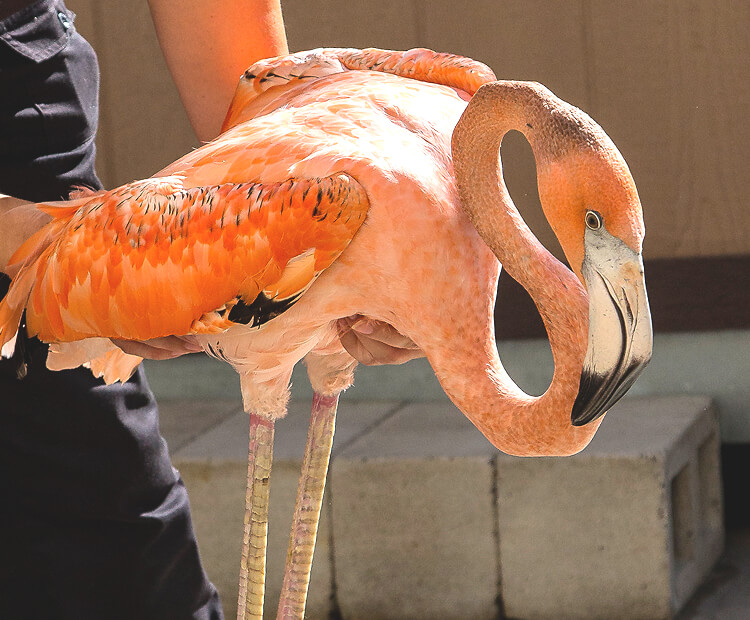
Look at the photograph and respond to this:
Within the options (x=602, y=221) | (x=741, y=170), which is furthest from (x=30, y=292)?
(x=741, y=170)

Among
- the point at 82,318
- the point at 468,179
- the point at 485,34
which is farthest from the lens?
the point at 485,34

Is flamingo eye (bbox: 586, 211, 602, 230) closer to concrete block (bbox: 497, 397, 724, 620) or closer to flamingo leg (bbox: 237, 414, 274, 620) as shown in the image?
flamingo leg (bbox: 237, 414, 274, 620)

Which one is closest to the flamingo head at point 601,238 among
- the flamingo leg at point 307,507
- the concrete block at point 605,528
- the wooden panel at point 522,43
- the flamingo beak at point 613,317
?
the flamingo beak at point 613,317

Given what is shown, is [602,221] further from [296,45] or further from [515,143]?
[296,45]

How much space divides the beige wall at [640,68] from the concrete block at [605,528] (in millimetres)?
682

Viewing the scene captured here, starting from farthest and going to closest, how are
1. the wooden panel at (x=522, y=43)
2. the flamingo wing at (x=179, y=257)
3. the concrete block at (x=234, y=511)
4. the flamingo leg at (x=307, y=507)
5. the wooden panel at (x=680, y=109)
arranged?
the wooden panel at (x=522, y=43)
the wooden panel at (x=680, y=109)
the concrete block at (x=234, y=511)
the flamingo leg at (x=307, y=507)
the flamingo wing at (x=179, y=257)

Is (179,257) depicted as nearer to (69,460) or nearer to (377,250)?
(377,250)

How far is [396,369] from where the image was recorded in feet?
11.8

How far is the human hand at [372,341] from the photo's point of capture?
1.43m

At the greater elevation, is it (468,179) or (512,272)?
(468,179)

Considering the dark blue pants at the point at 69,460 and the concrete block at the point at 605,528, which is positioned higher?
the dark blue pants at the point at 69,460

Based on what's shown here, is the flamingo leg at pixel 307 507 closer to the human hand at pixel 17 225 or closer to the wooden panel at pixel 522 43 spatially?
the human hand at pixel 17 225

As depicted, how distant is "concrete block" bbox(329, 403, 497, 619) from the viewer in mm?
3010

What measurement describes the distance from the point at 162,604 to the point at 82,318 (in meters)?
0.91
